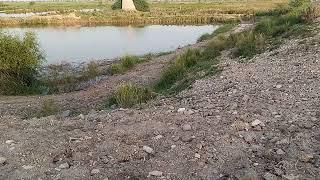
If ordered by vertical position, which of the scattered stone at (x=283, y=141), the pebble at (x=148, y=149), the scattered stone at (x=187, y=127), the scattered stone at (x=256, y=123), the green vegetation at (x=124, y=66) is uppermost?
the scattered stone at (x=256, y=123)

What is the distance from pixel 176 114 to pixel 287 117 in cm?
217

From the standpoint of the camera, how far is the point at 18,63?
72.8 feet

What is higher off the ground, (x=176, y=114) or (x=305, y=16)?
(x=305, y=16)

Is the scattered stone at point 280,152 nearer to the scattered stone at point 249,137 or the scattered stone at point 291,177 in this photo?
the scattered stone at point 249,137

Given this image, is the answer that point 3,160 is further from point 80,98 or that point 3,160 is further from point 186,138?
point 80,98

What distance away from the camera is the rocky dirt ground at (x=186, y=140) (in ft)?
24.6

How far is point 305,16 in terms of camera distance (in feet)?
70.7

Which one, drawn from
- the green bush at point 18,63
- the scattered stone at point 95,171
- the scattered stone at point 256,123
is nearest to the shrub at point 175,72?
the green bush at point 18,63

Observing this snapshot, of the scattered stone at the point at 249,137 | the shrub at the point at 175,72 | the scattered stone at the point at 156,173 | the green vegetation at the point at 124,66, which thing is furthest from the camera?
the green vegetation at the point at 124,66

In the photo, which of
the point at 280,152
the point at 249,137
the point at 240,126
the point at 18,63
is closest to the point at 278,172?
the point at 280,152

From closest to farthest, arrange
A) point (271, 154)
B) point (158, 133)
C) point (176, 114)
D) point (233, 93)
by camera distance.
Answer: point (271, 154)
point (158, 133)
point (176, 114)
point (233, 93)

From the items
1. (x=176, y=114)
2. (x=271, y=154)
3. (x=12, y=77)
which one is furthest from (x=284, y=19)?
(x=271, y=154)

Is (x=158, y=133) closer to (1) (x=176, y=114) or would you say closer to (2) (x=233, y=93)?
(1) (x=176, y=114)

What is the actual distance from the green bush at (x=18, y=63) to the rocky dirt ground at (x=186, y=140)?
35.6 feet
